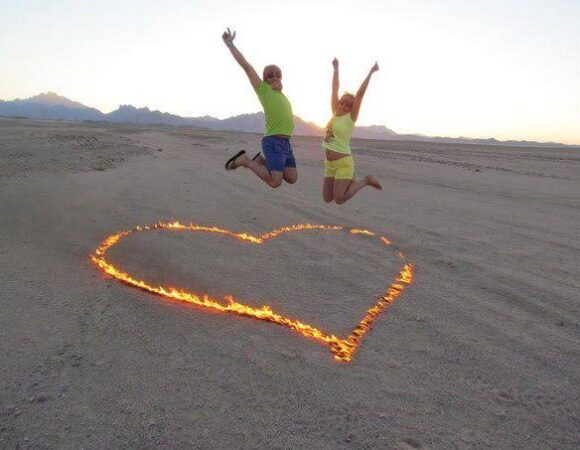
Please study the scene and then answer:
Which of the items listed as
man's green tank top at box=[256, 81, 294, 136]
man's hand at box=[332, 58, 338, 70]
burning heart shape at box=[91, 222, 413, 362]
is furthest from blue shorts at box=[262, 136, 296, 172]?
burning heart shape at box=[91, 222, 413, 362]

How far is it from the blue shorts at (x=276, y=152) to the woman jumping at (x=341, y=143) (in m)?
0.67

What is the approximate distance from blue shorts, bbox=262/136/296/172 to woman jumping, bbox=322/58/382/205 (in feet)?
2.21

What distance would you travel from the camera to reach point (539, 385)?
3.19 meters

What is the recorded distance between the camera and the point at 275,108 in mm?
6078

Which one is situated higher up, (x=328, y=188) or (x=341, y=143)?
(x=341, y=143)

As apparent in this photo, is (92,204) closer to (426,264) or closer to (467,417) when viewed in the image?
(426,264)

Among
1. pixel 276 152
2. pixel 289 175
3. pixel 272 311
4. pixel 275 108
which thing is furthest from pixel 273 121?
pixel 272 311

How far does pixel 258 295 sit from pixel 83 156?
1057cm

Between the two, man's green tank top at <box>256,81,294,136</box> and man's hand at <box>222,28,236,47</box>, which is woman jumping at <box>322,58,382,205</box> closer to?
man's green tank top at <box>256,81,294,136</box>

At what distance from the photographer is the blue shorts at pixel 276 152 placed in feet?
20.7

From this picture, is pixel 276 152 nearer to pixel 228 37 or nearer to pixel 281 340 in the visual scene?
pixel 228 37

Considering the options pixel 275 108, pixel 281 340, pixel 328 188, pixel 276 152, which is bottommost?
pixel 281 340

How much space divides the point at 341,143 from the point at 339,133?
0.52 ft

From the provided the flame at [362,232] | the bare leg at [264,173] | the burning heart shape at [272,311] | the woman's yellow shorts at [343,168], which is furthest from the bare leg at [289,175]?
the burning heart shape at [272,311]
